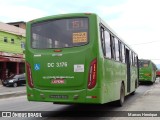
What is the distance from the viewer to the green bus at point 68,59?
910 cm

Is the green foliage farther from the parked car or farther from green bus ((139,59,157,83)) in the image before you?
green bus ((139,59,157,83))

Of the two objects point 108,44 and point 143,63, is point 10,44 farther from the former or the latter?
point 108,44

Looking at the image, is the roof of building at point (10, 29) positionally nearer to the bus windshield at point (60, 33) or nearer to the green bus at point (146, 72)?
the green bus at point (146, 72)

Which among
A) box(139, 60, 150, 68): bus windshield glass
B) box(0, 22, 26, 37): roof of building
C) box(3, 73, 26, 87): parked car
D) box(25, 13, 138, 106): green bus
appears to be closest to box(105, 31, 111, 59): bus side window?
box(25, 13, 138, 106): green bus

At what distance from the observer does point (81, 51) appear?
9219 mm

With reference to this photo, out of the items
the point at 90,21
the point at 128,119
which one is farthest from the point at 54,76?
the point at 128,119

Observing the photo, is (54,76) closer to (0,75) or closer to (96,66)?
(96,66)

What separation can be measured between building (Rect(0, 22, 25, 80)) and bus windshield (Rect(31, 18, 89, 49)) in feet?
105

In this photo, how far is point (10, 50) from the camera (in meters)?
45.0

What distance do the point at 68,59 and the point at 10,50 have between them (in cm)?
3691

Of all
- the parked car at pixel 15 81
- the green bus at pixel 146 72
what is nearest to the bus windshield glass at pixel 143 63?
the green bus at pixel 146 72

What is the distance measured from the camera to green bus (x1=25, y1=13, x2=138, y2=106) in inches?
358

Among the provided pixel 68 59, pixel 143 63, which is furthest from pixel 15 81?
pixel 68 59

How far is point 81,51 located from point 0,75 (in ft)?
118
